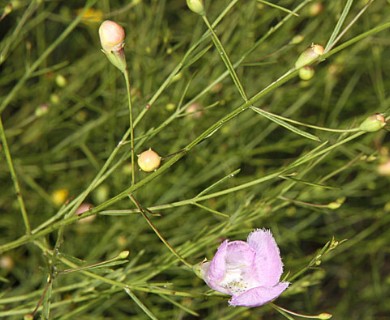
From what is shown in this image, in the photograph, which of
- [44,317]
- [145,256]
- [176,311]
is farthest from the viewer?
[145,256]

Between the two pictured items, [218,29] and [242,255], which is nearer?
[242,255]

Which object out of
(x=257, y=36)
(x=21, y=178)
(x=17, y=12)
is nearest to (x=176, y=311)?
Result: (x=21, y=178)

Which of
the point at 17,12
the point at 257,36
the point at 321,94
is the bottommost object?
the point at 321,94

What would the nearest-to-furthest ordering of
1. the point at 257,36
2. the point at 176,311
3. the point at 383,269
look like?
the point at 176,311 < the point at 257,36 < the point at 383,269

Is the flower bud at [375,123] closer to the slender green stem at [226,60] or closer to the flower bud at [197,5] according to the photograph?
the slender green stem at [226,60]

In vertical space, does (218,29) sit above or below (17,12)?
below

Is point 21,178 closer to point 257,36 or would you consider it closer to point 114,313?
point 114,313

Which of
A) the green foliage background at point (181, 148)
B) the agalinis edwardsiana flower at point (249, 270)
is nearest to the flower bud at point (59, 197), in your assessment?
the green foliage background at point (181, 148)

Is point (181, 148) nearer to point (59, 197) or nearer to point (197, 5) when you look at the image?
point (59, 197)
